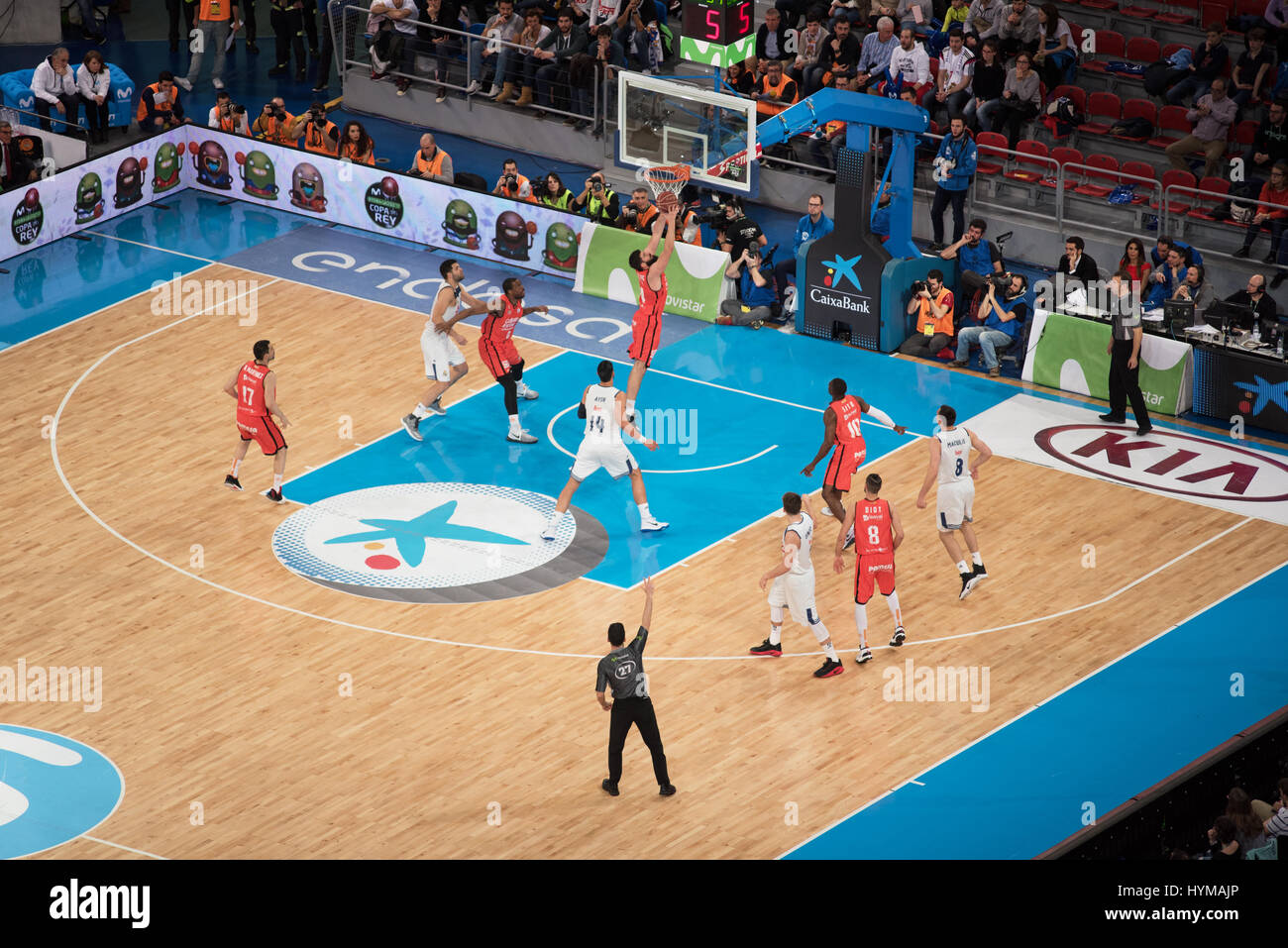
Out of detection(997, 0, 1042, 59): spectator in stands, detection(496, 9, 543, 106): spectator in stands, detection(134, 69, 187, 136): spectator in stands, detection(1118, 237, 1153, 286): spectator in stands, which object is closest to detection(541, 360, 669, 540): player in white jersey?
detection(1118, 237, 1153, 286): spectator in stands

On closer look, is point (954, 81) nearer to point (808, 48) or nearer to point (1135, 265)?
point (808, 48)

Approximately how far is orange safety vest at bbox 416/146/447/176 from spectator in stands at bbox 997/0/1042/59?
889 centimetres

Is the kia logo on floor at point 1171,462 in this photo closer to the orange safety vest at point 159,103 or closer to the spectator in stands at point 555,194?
the spectator in stands at point 555,194

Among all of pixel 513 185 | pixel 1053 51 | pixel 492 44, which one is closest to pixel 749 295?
pixel 513 185

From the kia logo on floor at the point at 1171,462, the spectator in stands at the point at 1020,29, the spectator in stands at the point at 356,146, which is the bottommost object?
the kia logo on floor at the point at 1171,462

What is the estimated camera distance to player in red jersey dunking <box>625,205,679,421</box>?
81.0 feet

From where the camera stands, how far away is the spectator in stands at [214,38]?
37594 mm

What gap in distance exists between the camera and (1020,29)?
104ft

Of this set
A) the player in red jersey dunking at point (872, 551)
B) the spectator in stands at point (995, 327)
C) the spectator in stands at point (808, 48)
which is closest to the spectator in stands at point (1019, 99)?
the spectator in stands at point (808, 48)

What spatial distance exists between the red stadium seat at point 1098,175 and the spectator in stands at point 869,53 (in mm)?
4009

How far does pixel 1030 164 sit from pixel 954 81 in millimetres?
2021

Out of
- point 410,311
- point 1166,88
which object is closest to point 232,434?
point 410,311

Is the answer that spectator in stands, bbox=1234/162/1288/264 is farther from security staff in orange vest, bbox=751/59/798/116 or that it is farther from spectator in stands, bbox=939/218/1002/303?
security staff in orange vest, bbox=751/59/798/116
